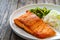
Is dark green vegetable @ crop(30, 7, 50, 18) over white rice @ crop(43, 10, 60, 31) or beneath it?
over

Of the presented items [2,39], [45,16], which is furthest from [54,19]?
[2,39]

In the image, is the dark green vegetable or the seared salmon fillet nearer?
the seared salmon fillet

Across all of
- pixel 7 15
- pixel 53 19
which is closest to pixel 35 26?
pixel 53 19

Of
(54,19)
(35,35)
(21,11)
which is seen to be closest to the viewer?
(35,35)

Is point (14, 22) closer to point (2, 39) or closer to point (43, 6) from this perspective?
point (2, 39)

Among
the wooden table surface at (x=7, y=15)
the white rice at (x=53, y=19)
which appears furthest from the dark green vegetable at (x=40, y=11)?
the wooden table surface at (x=7, y=15)

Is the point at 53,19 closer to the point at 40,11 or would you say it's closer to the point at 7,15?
the point at 40,11

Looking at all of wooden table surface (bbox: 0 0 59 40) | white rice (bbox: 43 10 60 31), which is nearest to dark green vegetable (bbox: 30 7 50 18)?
white rice (bbox: 43 10 60 31)

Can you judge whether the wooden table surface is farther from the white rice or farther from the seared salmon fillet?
the white rice
